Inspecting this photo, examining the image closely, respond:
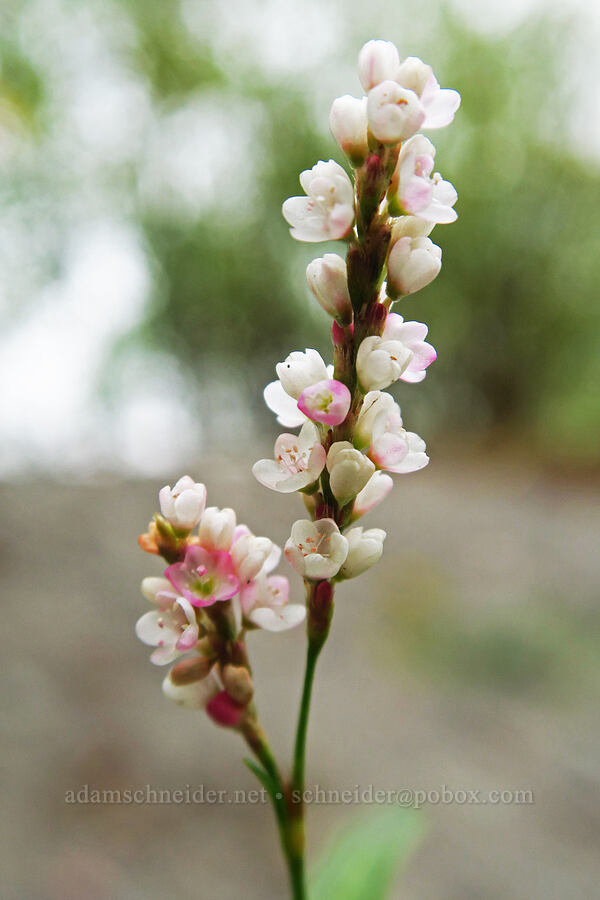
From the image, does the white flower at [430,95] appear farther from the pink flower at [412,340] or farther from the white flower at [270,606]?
the white flower at [270,606]

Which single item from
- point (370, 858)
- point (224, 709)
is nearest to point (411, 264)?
point (224, 709)

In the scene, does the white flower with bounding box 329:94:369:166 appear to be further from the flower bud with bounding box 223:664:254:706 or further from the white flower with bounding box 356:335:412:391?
the flower bud with bounding box 223:664:254:706

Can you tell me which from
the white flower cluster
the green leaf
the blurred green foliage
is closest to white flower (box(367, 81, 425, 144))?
the white flower cluster

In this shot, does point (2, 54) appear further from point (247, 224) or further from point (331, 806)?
point (331, 806)

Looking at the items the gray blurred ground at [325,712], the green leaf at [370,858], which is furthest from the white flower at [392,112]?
the gray blurred ground at [325,712]

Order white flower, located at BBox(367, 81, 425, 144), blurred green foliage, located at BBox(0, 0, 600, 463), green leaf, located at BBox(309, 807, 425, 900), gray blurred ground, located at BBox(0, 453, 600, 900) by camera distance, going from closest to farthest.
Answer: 1. white flower, located at BBox(367, 81, 425, 144)
2. green leaf, located at BBox(309, 807, 425, 900)
3. gray blurred ground, located at BBox(0, 453, 600, 900)
4. blurred green foliage, located at BBox(0, 0, 600, 463)

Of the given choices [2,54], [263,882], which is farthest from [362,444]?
[2,54]
